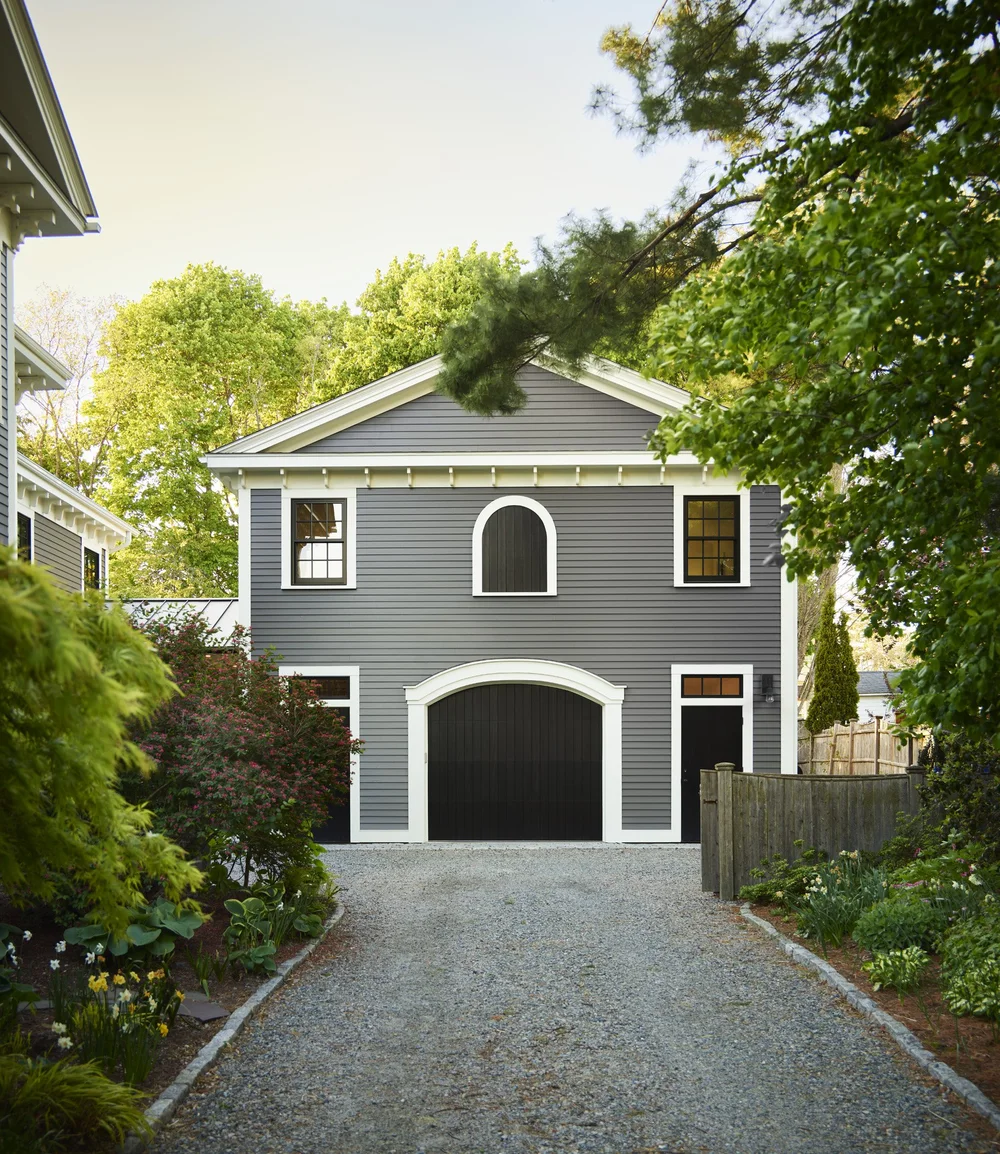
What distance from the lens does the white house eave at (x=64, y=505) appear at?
16.0 meters

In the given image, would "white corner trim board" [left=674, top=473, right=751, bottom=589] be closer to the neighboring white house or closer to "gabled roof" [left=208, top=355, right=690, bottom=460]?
"gabled roof" [left=208, top=355, right=690, bottom=460]

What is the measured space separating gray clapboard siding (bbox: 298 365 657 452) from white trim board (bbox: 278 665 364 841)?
10.8 feet

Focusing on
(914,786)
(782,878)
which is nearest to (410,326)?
(914,786)

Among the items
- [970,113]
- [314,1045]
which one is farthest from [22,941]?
[970,113]

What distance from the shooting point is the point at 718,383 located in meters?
18.7

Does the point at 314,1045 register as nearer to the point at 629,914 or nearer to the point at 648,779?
the point at 629,914

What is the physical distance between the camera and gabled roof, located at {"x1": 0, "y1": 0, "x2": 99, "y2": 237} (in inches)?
332

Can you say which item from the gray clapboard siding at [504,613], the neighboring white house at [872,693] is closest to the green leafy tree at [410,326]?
the gray clapboard siding at [504,613]

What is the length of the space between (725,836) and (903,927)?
340cm

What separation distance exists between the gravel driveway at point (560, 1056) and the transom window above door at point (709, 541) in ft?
23.9

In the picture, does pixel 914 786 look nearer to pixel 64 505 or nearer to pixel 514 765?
pixel 514 765

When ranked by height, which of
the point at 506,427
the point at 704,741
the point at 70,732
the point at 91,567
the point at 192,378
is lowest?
the point at 704,741

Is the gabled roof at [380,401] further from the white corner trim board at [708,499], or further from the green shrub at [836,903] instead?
the green shrub at [836,903]

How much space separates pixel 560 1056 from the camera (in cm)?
590
